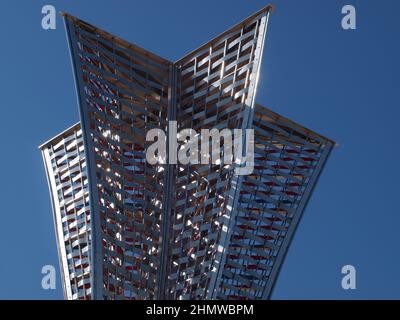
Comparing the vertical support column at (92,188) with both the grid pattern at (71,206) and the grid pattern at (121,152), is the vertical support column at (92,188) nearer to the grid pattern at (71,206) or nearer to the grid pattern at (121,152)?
the grid pattern at (121,152)

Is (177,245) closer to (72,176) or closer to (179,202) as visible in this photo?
(179,202)

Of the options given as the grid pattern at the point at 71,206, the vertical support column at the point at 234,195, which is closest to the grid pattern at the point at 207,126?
the vertical support column at the point at 234,195

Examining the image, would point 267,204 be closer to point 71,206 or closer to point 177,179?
point 177,179

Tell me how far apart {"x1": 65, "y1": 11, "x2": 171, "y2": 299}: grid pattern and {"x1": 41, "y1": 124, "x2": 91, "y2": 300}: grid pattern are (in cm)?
287

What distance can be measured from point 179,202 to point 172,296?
17.3 ft

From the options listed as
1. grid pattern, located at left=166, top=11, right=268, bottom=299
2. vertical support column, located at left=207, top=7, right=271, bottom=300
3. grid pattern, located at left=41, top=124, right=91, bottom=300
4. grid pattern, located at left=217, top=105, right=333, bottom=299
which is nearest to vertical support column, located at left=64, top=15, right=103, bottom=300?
grid pattern, located at left=41, top=124, right=91, bottom=300

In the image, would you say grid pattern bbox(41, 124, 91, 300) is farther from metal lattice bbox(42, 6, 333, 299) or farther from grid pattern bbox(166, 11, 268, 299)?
grid pattern bbox(166, 11, 268, 299)

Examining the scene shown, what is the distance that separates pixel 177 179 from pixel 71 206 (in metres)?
7.32

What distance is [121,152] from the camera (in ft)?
139

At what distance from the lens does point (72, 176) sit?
4716 cm

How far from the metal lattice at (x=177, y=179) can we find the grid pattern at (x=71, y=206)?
1.19 feet

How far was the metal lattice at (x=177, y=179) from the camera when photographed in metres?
39.7

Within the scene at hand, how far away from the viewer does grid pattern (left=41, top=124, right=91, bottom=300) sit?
43.8 m

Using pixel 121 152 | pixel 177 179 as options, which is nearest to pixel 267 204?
pixel 177 179
